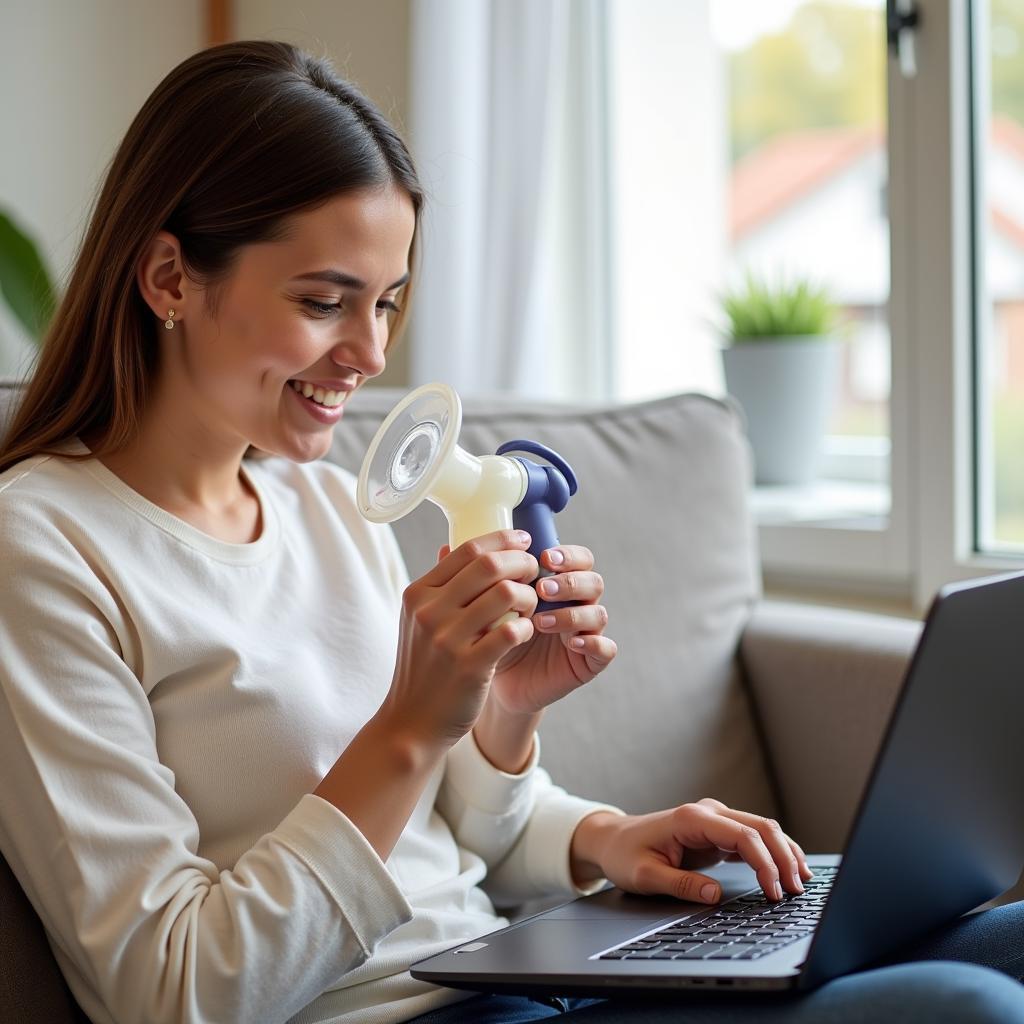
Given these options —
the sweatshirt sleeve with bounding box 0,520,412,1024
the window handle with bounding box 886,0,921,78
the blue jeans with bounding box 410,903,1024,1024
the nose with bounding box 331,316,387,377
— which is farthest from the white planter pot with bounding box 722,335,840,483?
the sweatshirt sleeve with bounding box 0,520,412,1024

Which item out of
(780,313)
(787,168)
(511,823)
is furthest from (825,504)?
(511,823)

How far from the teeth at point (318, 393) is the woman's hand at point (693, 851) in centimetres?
44

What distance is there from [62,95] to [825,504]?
5.44 ft

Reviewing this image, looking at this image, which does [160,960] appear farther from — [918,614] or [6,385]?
[918,614]

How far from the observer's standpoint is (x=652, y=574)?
153 centimetres

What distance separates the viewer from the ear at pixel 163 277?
1062 millimetres

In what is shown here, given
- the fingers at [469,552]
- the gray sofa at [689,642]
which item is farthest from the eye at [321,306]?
the gray sofa at [689,642]

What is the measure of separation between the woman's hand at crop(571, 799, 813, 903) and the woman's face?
419mm

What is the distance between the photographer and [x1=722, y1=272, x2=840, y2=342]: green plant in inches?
86.9

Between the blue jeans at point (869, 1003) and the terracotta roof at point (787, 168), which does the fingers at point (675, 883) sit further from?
the terracotta roof at point (787, 168)

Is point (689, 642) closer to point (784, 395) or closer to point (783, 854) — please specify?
point (783, 854)

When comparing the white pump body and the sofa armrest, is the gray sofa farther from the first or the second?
the white pump body

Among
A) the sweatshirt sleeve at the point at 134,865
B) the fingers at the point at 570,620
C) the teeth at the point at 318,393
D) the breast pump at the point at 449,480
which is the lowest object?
the sweatshirt sleeve at the point at 134,865

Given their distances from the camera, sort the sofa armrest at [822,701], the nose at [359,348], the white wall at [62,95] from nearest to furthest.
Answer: the nose at [359,348] < the sofa armrest at [822,701] < the white wall at [62,95]
